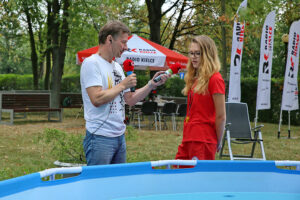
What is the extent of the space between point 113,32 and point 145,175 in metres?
1.04

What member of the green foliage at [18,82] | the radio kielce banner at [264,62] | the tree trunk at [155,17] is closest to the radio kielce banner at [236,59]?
the radio kielce banner at [264,62]

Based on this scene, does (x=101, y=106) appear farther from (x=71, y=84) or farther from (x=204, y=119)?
(x=71, y=84)

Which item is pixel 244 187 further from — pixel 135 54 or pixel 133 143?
pixel 135 54

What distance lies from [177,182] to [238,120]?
5840 millimetres

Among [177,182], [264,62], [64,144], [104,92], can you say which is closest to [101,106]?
[104,92]

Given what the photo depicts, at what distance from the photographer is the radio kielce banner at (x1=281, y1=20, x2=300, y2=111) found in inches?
499

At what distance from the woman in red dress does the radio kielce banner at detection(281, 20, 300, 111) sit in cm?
1005

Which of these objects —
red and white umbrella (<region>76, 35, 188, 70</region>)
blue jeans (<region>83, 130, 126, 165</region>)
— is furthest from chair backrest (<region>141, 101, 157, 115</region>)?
blue jeans (<region>83, 130, 126, 165</region>)

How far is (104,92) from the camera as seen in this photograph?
276 cm

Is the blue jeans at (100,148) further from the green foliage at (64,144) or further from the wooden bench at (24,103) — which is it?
the wooden bench at (24,103)

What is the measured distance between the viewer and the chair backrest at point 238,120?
863 centimetres

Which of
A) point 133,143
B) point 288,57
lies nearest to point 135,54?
point 133,143

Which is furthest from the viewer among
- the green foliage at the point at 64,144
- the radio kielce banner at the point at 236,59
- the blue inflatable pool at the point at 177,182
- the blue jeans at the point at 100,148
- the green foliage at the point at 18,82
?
the green foliage at the point at 18,82

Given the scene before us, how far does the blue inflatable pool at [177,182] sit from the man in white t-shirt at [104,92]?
16cm
